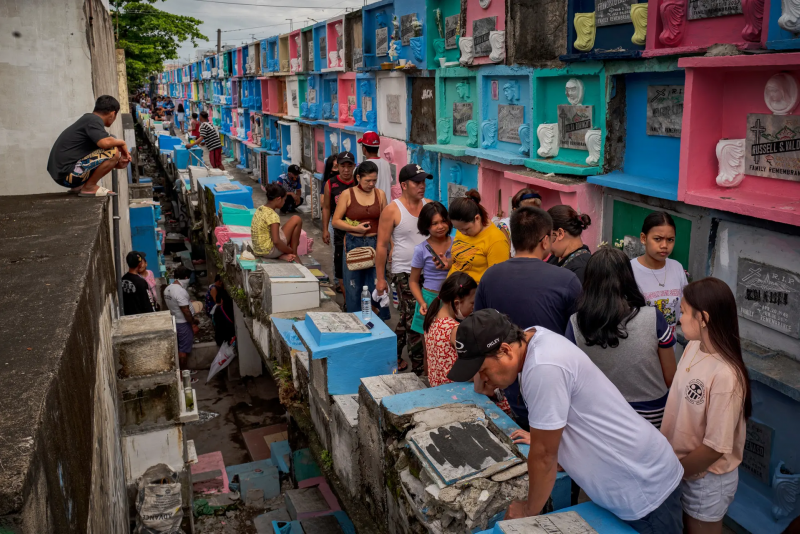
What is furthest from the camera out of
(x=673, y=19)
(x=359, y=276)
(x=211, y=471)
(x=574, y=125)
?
(x=574, y=125)

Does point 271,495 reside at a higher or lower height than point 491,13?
lower

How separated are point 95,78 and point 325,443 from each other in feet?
17.6

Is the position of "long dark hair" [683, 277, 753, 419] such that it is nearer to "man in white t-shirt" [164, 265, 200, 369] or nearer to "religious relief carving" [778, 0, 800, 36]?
"religious relief carving" [778, 0, 800, 36]

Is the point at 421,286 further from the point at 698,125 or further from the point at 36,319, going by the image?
the point at 36,319

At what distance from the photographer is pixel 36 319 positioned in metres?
3.00

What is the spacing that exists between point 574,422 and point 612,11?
5.34 meters

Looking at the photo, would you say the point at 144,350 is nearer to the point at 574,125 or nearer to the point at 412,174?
the point at 412,174

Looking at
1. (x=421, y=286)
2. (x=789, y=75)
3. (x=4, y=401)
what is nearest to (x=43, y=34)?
(x=421, y=286)

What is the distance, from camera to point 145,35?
3088 centimetres

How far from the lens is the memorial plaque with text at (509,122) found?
8797 mm

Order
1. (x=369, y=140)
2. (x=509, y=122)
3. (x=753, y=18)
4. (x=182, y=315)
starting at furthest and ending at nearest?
(x=182, y=315)
(x=509, y=122)
(x=369, y=140)
(x=753, y=18)

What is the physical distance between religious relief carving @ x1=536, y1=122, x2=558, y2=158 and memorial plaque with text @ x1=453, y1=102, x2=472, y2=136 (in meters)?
2.18

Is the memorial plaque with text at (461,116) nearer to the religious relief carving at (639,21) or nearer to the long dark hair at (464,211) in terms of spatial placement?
the religious relief carving at (639,21)

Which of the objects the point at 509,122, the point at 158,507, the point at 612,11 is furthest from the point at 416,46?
the point at 158,507
